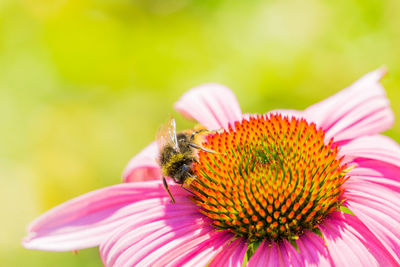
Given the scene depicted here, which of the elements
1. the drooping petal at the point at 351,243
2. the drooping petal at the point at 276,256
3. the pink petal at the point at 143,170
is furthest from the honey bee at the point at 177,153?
the drooping petal at the point at 351,243

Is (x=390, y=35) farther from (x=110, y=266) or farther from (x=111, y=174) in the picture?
(x=110, y=266)

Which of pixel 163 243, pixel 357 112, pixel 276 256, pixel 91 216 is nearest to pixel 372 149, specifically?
pixel 357 112

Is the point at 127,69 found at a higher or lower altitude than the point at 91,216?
higher

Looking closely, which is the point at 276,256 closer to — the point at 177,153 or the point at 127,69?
the point at 177,153

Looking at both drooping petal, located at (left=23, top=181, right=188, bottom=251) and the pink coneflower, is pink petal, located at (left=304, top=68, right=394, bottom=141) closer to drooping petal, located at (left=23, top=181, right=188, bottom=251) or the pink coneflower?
the pink coneflower

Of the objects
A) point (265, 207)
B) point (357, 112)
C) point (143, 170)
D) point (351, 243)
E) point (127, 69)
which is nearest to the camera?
point (351, 243)

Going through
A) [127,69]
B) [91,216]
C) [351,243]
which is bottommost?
[351,243]

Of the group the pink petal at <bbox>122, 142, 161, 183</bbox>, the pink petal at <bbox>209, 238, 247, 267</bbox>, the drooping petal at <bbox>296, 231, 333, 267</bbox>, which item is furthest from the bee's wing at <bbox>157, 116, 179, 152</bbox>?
the drooping petal at <bbox>296, 231, 333, 267</bbox>
